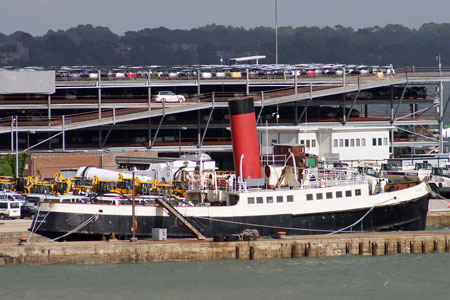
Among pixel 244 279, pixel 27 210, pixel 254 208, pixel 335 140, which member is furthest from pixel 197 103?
pixel 244 279

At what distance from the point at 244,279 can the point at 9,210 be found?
67.6 ft

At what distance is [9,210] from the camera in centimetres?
5738

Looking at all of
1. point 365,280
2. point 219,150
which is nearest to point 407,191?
point 365,280

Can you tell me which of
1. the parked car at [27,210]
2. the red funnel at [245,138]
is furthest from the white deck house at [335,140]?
the parked car at [27,210]

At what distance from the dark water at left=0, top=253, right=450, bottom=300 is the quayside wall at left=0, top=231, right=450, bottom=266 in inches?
19.7

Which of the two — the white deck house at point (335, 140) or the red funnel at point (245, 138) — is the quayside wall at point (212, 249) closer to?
the red funnel at point (245, 138)

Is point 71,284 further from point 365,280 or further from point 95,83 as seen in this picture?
point 95,83

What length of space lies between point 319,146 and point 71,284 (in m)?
39.0

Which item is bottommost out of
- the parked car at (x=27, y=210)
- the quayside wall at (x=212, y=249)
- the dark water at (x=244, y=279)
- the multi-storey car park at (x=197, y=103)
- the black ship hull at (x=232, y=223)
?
the dark water at (x=244, y=279)

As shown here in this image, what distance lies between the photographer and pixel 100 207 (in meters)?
47.4

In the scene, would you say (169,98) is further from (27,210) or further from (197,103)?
(27,210)

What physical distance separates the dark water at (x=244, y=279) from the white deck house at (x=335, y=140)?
29335 millimetres

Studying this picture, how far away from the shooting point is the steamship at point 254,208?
156ft

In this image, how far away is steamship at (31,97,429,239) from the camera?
47531 millimetres
